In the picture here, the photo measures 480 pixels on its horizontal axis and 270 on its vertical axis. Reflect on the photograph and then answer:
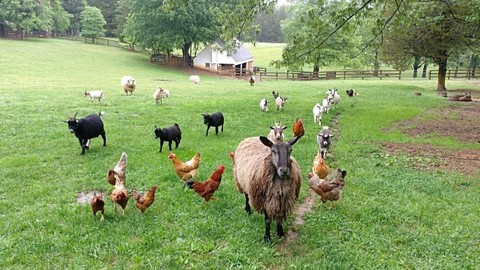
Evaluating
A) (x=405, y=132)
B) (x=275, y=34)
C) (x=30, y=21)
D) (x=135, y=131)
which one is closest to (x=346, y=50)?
(x=405, y=132)

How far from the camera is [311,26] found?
1277 centimetres

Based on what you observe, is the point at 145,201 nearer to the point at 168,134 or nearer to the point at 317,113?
the point at 168,134

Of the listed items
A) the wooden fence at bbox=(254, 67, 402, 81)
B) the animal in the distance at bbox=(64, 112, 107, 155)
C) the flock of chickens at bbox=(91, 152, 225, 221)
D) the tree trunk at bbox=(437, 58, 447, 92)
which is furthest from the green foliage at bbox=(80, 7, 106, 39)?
the flock of chickens at bbox=(91, 152, 225, 221)

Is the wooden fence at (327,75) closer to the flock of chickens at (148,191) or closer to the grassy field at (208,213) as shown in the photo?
the grassy field at (208,213)

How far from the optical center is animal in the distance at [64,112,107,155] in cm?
892

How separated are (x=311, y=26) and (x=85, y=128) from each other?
8557 mm

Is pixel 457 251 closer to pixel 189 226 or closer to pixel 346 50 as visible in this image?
pixel 189 226

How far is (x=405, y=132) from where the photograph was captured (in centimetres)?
1280

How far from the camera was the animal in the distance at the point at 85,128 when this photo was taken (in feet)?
29.3

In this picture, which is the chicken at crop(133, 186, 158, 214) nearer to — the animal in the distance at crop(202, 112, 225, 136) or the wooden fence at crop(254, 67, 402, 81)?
the animal in the distance at crop(202, 112, 225, 136)

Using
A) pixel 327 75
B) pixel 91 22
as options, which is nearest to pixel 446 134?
pixel 327 75

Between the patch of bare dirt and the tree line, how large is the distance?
3929 mm

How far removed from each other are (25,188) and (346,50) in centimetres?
4397

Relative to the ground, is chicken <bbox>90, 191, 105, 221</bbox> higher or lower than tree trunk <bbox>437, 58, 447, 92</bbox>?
lower
